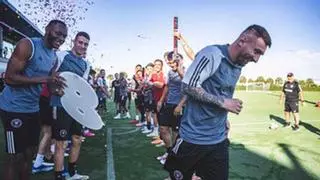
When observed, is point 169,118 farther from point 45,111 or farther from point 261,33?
point 261,33

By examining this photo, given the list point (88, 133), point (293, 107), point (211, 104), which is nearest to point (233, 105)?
point (211, 104)

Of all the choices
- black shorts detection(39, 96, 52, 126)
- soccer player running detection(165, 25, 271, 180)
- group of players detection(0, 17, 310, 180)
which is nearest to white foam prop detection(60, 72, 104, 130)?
group of players detection(0, 17, 310, 180)

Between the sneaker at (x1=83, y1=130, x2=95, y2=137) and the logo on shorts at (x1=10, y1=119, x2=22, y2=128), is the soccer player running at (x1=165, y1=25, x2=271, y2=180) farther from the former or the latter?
the sneaker at (x1=83, y1=130, x2=95, y2=137)

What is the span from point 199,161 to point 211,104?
0.62 metres

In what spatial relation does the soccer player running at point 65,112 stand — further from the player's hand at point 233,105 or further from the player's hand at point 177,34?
the player's hand at point 233,105

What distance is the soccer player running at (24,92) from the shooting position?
3662 mm

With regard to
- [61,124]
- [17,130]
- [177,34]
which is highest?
[177,34]

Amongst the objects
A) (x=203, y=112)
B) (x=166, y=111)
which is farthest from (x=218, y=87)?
(x=166, y=111)

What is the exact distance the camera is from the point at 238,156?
788 centimetres

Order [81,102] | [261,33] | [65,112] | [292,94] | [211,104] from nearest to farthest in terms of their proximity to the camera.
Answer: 1. [261,33]
2. [211,104]
3. [81,102]
4. [65,112]
5. [292,94]

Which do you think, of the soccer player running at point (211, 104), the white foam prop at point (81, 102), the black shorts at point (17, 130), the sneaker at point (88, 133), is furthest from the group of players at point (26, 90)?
the sneaker at point (88, 133)

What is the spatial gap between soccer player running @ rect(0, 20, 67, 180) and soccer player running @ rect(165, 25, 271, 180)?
1490 mm

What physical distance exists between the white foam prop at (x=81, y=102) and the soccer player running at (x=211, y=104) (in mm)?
1416

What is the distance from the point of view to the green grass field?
633 cm
